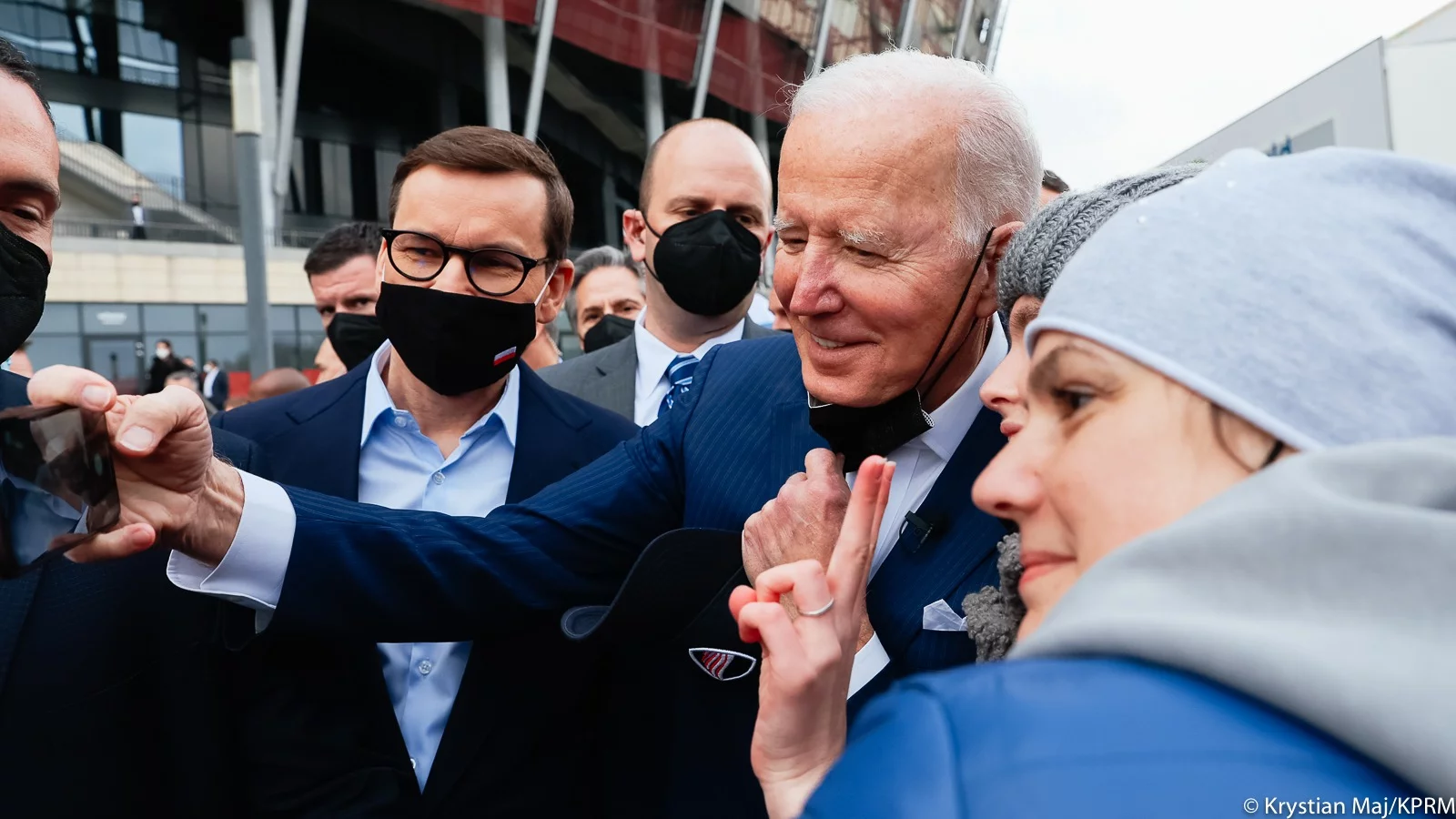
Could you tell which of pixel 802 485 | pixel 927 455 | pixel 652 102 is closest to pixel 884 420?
pixel 927 455

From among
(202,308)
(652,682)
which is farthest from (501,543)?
(202,308)

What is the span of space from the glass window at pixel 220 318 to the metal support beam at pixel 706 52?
11838 millimetres

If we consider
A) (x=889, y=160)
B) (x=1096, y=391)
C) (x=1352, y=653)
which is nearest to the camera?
(x=1352, y=653)

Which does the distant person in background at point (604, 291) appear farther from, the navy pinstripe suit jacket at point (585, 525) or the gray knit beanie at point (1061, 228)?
the gray knit beanie at point (1061, 228)

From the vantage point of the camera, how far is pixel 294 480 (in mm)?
2373

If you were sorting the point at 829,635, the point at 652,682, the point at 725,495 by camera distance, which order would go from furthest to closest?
the point at 652,682, the point at 725,495, the point at 829,635

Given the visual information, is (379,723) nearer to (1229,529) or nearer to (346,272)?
(1229,529)

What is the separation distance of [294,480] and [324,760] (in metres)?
0.66

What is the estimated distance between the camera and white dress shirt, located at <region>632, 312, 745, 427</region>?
3898 mm

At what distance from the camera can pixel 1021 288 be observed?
1561mm

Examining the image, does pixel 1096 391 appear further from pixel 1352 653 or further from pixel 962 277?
pixel 962 277

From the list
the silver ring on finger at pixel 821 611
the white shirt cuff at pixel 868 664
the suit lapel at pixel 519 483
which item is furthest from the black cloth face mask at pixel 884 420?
the suit lapel at pixel 519 483

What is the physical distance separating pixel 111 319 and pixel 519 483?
2121 centimetres

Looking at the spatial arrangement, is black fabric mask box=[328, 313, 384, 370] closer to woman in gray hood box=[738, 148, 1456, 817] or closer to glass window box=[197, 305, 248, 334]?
woman in gray hood box=[738, 148, 1456, 817]
